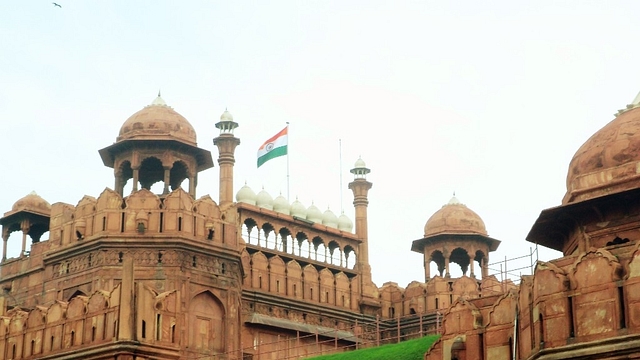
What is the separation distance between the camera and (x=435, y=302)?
36688mm

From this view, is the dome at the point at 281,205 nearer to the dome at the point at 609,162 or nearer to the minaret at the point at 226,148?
the minaret at the point at 226,148

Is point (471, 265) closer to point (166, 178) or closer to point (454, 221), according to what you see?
point (454, 221)

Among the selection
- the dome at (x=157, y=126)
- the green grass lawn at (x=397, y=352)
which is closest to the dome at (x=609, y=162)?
the green grass lawn at (x=397, y=352)

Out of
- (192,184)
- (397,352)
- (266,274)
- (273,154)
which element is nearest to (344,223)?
(273,154)

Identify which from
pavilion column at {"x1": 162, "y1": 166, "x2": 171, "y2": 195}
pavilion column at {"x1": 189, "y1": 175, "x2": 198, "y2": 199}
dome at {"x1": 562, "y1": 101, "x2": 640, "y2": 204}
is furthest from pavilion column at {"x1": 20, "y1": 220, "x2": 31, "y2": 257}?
dome at {"x1": 562, "y1": 101, "x2": 640, "y2": 204}

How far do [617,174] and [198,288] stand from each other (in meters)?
11.1

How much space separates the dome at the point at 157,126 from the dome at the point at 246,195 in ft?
21.0

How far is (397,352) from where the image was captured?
2444cm

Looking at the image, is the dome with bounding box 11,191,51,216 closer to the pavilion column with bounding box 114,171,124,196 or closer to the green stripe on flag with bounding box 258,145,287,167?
the pavilion column with bounding box 114,171,124,196

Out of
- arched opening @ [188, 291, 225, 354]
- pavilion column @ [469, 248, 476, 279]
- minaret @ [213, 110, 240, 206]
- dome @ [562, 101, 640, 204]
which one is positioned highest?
minaret @ [213, 110, 240, 206]

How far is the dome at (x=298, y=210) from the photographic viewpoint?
126 ft

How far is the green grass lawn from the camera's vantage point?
23.8 metres

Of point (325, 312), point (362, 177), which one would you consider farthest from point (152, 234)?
point (362, 177)

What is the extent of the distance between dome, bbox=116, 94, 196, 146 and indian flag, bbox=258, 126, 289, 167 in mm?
7638
